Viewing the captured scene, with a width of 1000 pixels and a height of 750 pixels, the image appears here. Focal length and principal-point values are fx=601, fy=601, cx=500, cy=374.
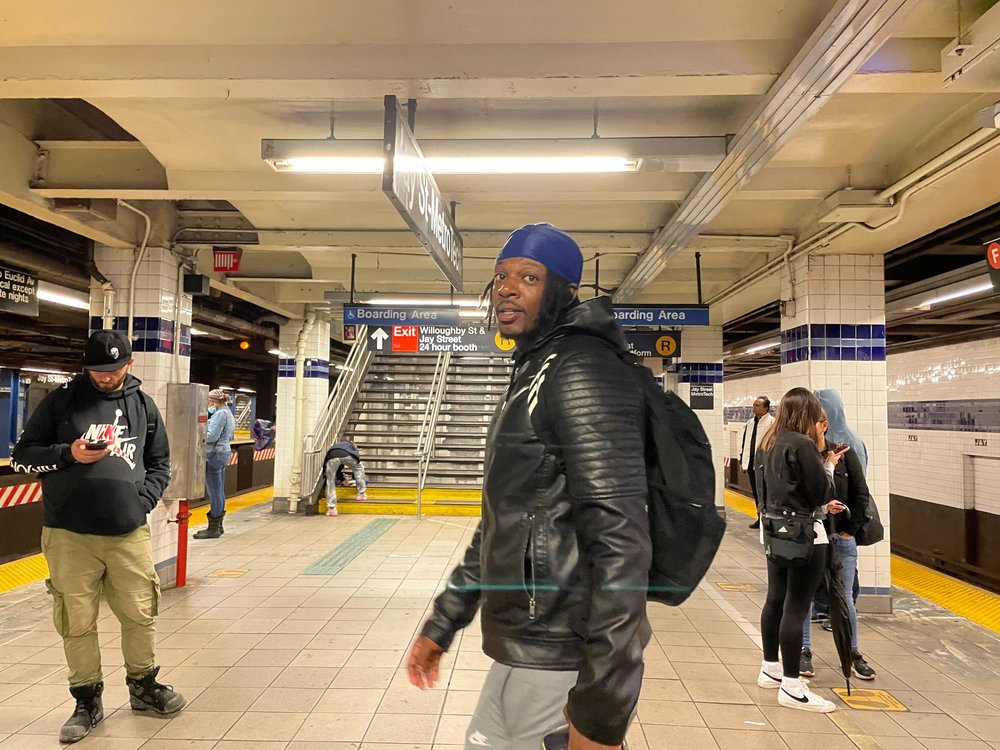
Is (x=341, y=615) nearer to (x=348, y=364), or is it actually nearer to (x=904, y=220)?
(x=904, y=220)

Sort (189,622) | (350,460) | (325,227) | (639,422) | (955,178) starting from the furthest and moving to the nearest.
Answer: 1. (350,460)
2. (325,227)
3. (189,622)
4. (955,178)
5. (639,422)

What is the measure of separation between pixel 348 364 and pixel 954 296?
9211 mm

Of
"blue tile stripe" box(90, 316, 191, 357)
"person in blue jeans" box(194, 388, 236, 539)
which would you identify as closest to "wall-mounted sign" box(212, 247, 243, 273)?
"blue tile stripe" box(90, 316, 191, 357)

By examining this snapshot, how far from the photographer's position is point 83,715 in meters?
2.92

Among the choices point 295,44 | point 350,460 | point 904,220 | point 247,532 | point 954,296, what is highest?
point 295,44

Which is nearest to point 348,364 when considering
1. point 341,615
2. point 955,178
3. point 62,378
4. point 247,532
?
point 247,532

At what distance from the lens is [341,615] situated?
470 centimetres

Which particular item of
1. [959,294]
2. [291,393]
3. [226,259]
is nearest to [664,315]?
[959,294]

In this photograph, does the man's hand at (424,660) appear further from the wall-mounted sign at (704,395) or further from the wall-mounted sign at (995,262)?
the wall-mounted sign at (704,395)

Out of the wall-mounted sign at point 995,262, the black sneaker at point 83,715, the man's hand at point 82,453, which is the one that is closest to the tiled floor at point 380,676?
the black sneaker at point 83,715

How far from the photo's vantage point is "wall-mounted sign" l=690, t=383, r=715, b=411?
10.6 meters

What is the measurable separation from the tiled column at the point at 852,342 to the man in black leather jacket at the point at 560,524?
4.92 meters

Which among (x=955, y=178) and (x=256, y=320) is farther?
(x=256, y=320)

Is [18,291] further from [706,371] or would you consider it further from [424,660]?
[706,371]
